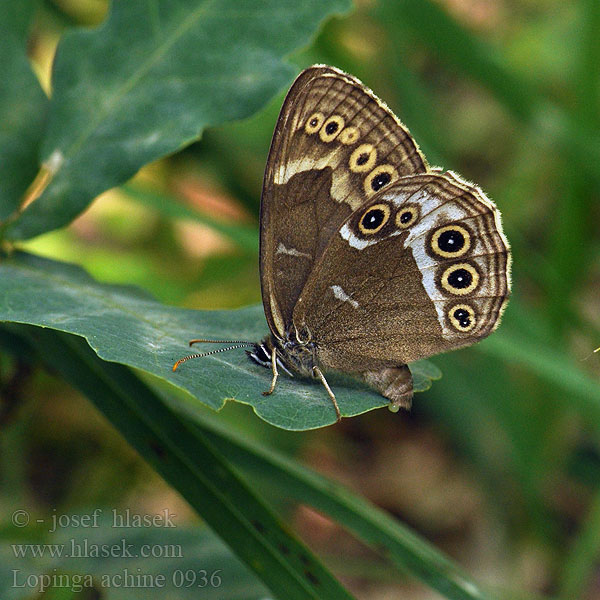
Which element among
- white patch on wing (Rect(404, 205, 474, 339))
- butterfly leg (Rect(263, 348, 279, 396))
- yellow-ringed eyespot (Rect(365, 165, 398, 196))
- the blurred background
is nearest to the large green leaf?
butterfly leg (Rect(263, 348, 279, 396))

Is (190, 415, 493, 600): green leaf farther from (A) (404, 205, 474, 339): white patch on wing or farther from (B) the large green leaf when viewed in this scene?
(A) (404, 205, 474, 339): white patch on wing

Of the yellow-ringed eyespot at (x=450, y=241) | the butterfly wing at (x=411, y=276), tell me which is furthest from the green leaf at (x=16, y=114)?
the yellow-ringed eyespot at (x=450, y=241)

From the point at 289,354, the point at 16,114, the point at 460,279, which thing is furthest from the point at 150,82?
the point at 460,279

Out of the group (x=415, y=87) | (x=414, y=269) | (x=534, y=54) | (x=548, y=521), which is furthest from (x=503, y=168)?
(x=414, y=269)

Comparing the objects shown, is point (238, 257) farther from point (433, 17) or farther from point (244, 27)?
point (244, 27)

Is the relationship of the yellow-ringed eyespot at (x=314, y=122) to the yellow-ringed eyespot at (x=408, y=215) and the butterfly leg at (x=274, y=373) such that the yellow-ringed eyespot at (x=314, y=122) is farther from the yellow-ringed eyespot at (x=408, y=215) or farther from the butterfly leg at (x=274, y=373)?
the butterfly leg at (x=274, y=373)
